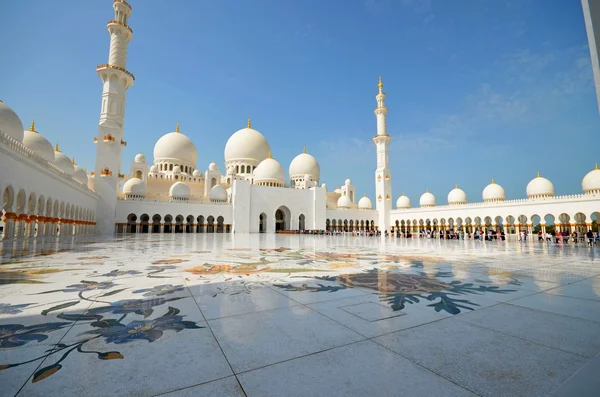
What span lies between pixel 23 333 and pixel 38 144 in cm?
2213

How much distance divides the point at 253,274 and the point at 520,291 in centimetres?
Result: 314

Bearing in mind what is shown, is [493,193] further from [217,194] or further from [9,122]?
[9,122]

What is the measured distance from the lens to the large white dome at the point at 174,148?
35.0 meters

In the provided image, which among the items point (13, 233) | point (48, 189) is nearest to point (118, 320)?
point (48, 189)

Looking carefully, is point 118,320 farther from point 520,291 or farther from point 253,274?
point 520,291

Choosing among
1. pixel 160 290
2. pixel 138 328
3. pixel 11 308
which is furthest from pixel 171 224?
pixel 138 328

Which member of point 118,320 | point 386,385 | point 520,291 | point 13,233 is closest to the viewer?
point 386,385

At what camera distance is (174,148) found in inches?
1384

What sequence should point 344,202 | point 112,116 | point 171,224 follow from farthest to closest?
point 344,202 → point 171,224 → point 112,116

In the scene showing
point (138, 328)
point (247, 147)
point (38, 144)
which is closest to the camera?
point (138, 328)

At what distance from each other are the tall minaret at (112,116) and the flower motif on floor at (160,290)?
2455cm

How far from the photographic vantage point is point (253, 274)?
13.4 ft

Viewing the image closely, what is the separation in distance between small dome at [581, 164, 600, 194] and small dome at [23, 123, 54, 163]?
40.8 m

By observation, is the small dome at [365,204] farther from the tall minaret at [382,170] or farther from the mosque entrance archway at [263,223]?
the mosque entrance archway at [263,223]
